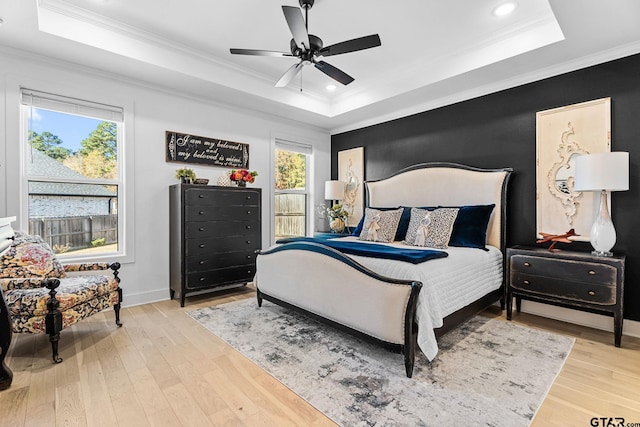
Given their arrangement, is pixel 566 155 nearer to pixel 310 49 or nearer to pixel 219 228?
pixel 310 49

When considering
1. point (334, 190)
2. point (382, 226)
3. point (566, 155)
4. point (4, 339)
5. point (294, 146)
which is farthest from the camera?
point (294, 146)

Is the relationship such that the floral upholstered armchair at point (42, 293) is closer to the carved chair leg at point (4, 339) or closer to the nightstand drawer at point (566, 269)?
the carved chair leg at point (4, 339)

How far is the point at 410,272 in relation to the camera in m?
2.18

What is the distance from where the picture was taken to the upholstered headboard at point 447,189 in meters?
3.53

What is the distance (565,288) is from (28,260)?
465 cm

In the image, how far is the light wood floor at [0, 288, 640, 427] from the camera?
1.72m

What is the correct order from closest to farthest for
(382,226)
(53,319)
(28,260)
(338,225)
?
1. (53,319)
2. (28,260)
3. (382,226)
4. (338,225)

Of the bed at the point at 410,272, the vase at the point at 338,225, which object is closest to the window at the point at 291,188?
the vase at the point at 338,225

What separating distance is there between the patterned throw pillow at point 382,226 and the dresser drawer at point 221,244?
4.75 ft

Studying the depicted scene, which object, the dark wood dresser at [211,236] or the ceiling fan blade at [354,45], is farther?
the dark wood dresser at [211,236]

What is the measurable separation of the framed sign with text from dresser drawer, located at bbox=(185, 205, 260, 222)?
0.78 metres

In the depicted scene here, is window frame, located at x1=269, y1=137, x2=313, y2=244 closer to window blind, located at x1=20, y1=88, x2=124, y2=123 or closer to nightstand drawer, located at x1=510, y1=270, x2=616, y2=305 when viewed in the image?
window blind, located at x1=20, y1=88, x2=124, y2=123

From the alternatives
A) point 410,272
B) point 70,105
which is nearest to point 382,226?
point 410,272

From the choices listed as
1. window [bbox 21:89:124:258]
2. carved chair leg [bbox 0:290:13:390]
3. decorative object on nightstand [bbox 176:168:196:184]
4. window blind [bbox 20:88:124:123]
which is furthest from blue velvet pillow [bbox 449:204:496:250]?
window blind [bbox 20:88:124:123]
